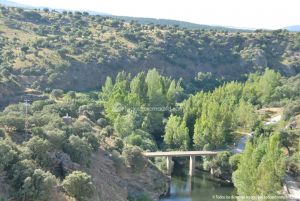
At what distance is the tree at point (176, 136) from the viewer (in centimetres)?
7275

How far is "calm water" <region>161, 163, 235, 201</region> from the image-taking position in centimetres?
5828

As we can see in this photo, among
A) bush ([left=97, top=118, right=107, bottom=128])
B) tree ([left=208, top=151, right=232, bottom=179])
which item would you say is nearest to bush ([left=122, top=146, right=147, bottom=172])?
bush ([left=97, top=118, right=107, bottom=128])

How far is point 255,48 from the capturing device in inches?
5925

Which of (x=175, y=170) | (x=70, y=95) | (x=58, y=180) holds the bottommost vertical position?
(x=175, y=170)

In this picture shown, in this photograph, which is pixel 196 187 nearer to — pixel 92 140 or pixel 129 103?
pixel 92 140

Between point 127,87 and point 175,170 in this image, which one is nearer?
point 175,170

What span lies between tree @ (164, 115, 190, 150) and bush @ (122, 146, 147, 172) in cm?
1826

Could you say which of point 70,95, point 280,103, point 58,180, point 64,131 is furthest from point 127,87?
point 58,180

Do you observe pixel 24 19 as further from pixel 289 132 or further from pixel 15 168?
pixel 15 168

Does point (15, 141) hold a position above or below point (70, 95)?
above

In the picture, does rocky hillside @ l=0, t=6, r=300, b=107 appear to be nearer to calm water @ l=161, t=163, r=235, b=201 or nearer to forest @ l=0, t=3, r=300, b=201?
forest @ l=0, t=3, r=300, b=201

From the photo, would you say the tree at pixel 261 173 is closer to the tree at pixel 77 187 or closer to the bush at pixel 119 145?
the bush at pixel 119 145

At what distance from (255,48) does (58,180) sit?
398 feet

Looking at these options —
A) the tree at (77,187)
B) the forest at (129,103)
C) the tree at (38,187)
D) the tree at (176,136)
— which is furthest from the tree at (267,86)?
the tree at (38,187)
